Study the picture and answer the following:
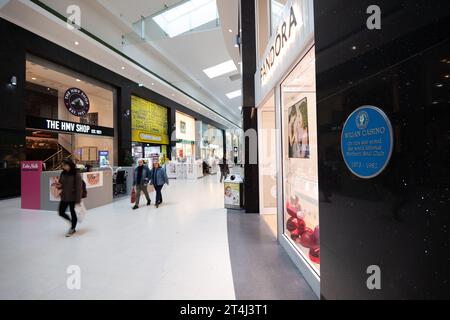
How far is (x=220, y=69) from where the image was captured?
15555 mm

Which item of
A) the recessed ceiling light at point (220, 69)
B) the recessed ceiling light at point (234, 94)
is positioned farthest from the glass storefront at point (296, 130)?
the recessed ceiling light at point (234, 94)

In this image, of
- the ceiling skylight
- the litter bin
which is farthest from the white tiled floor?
the ceiling skylight

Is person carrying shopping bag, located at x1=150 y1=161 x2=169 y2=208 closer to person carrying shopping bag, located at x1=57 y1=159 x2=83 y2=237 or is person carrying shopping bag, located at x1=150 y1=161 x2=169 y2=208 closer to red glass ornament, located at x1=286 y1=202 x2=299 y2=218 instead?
person carrying shopping bag, located at x1=57 y1=159 x2=83 y2=237

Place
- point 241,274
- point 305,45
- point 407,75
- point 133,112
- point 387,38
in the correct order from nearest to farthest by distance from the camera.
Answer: point 407,75 < point 387,38 < point 305,45 < point 241,274 < point 133,112

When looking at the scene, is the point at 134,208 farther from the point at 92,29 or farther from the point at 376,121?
the point at 92,29

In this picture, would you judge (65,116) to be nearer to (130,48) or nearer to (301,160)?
(130,48)

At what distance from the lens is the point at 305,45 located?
7.19 feet

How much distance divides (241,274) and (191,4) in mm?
11306

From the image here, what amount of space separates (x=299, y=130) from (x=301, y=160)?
1.36ft

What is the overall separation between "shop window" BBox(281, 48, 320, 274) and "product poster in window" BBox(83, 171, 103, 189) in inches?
210

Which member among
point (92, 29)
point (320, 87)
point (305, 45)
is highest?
point (92, 29)

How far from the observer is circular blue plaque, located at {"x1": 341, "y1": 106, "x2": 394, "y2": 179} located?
122cm

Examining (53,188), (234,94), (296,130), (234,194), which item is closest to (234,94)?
(234,94)
